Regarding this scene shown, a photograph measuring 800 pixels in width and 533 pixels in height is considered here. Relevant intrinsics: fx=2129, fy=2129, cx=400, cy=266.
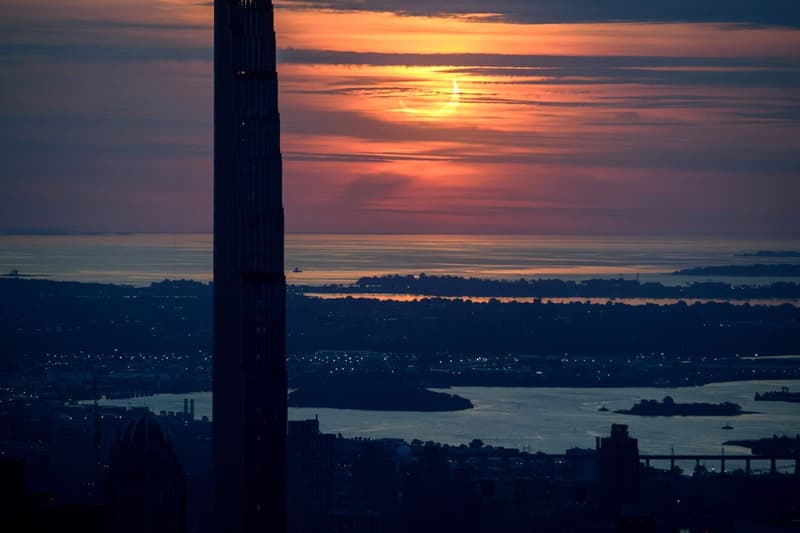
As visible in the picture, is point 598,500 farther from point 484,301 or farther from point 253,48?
point 484,301

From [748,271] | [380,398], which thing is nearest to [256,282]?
[380,398]

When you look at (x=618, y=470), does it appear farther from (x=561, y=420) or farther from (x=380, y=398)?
Result: (x=380, y=398)

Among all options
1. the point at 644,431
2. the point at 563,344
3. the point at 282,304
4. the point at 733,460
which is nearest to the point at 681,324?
the point at 563,344

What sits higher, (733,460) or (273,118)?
(273,118)

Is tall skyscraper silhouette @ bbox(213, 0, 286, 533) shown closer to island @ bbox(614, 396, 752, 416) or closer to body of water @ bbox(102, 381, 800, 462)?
body of water @ bbox(102, 381, 800, 462)

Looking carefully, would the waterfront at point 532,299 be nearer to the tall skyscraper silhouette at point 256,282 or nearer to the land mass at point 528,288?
the land mass at point 528,288
